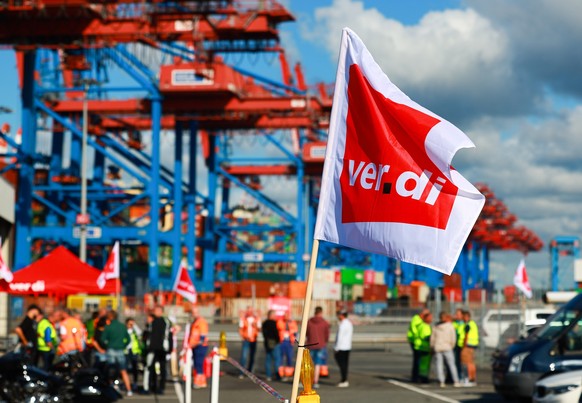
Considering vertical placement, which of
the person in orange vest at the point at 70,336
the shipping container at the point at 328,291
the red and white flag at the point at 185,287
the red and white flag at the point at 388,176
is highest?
the red and white flag at the point at 388,176

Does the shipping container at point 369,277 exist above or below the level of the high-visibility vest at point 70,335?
above

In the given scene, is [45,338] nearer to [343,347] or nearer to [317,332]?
[317,332]

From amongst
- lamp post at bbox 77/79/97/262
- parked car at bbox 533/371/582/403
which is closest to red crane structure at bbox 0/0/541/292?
lamp post at bbox 77/79/97/262

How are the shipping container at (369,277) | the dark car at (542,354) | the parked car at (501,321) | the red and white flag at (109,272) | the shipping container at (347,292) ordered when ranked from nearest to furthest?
the dark car at (542,354) → the red and white flag at (109,272) → the parked car at (501,321) → the shipping container at (347,292) → the shipping container at (369,277)

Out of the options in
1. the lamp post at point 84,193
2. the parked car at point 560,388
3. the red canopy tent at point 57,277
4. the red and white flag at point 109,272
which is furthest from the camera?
the lamp post at point 84,193

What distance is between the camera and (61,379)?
48.8 feet

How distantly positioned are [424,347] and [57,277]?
22.7 feet

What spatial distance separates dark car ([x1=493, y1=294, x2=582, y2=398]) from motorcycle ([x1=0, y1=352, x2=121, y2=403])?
546cm

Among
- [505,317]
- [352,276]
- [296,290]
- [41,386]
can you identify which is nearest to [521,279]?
[505,317]

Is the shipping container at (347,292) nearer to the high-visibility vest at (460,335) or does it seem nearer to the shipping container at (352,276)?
the shipping container at (352,276)

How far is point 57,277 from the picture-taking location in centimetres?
2208

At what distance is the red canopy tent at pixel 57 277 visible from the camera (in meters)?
21.7

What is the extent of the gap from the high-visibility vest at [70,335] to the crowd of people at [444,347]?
603cm

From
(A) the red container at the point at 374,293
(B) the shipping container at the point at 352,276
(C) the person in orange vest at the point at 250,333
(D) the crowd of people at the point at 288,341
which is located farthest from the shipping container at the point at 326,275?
(C) the person in orange vest at the point at 250,333
